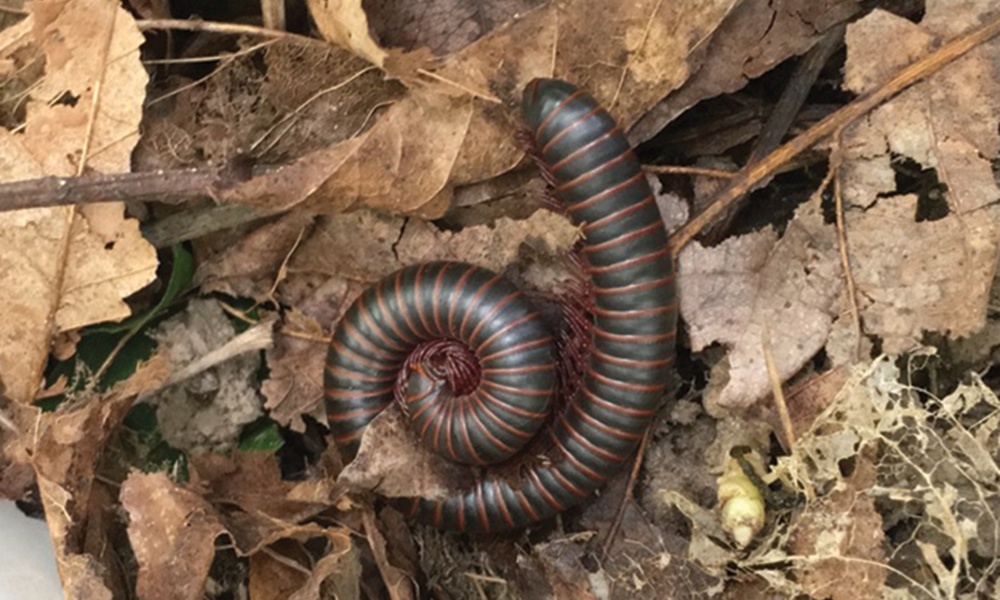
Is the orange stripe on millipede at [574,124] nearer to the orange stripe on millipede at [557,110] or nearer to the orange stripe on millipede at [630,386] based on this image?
the orange stripe on millipede at [557,110]

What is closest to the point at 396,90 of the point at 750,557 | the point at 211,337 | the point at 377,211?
the point at 377,211

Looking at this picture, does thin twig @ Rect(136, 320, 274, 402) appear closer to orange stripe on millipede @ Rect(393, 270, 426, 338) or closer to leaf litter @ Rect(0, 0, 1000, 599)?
leaf litter @ Rect(0, 0, 1000, 599)

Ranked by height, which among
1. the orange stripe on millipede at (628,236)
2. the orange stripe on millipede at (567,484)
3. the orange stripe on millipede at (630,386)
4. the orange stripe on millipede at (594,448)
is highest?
the orange stripe on millipede at (628,236)

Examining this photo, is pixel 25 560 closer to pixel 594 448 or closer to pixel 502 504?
pixel 502 504

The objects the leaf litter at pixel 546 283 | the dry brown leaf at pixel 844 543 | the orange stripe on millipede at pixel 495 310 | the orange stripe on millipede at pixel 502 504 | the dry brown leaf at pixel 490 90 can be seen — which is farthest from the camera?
the orange stripe on millipede at pixel 502 504

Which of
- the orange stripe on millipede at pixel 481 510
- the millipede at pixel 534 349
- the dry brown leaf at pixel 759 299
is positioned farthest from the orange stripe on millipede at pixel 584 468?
the dry brown leaf at pixel 759 299

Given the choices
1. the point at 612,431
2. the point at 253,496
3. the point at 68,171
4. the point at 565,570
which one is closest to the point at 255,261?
the point at 68,171
